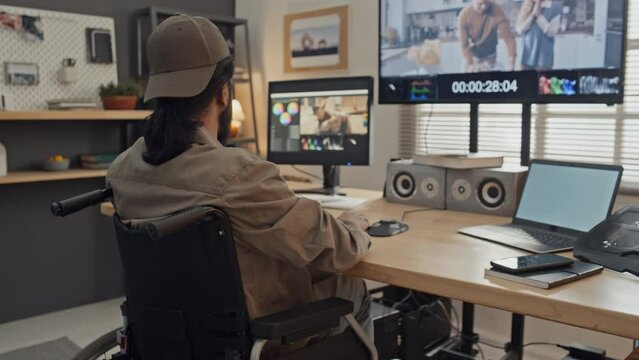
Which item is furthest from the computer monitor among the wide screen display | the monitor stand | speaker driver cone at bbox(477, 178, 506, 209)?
speaker driver cone at bbox(477, 178, 506, 209)

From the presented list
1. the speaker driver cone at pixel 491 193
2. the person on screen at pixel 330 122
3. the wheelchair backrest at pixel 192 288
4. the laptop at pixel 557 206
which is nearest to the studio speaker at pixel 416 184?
the speaker driver cone at pixel 491 193

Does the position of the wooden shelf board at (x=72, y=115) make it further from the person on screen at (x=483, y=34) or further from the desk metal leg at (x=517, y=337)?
the desk metal leg at (x=517, y=337)

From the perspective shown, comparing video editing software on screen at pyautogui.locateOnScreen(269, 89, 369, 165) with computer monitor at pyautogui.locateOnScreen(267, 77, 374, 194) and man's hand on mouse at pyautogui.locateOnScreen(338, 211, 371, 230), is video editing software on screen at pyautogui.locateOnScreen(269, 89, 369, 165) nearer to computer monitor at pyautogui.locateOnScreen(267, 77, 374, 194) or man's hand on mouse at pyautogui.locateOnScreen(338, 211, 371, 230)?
computer monitor at pyautogui.locateOnScreen(267, 77, 374, 194)

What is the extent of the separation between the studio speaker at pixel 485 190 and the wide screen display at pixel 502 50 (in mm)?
303

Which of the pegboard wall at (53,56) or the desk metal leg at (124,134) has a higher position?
the pegboard wall at (53,56)

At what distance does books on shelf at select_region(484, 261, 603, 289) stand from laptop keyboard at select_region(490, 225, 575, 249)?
0.26 metres

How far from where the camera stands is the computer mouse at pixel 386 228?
1.94 meters

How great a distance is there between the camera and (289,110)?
2.87m

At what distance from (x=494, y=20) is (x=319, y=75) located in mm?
1611

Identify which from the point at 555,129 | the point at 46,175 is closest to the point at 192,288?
the point at 555,129

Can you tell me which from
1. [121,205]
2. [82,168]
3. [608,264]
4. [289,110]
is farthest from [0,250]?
[608,264]

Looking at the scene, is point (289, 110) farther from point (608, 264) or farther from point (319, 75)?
point (608, 264)

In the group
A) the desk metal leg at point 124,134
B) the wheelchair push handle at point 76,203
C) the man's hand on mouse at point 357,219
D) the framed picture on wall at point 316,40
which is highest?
the framed picture on wall at point 316,40

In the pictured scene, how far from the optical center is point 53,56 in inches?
138
